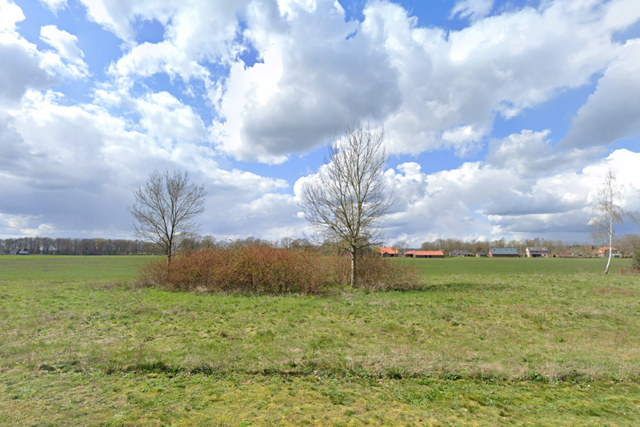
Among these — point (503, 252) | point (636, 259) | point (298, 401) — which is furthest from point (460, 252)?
point (298, 401)

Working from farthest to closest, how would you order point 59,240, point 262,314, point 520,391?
1. point 59,240
2. point 262,314
3. point 520,391

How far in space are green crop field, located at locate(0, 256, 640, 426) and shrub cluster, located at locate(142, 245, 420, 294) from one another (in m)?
5.09

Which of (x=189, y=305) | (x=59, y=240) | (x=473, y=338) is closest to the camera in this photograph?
(x=473, y=338)

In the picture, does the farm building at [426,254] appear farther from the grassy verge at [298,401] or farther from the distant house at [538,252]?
the grassy verge at [298,401]

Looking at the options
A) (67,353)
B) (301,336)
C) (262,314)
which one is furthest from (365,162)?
(67,353)

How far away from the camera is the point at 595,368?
679 centimetres

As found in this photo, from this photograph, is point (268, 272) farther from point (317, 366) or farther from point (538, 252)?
point (538, 252)

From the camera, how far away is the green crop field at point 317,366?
4.72m

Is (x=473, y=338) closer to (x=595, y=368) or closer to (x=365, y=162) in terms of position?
(x=595, y=368)

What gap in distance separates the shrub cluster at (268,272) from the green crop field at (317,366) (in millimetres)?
5091

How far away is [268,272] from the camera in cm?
1850

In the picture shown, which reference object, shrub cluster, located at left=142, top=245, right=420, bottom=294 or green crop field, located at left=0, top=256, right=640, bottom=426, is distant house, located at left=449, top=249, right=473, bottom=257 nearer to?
shrub cluster, located at left=142, top=245, right=420, bottom=294

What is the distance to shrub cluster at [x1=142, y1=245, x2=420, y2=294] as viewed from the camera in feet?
60.5

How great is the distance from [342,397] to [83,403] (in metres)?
4.02
